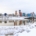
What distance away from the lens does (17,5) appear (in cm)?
139

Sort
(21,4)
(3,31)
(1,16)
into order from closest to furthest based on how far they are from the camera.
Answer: (3,31) → (1,16) → (21,4)

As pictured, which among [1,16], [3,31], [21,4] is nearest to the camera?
[3,31]

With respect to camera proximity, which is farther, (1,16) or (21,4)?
(21,4)

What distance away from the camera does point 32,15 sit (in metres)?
1.31

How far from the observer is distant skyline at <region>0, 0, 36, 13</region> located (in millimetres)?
1359

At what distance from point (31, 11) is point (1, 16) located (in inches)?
23.5

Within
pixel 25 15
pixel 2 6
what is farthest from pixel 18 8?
pixel 2 6

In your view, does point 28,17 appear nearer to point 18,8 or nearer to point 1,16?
point 18,8

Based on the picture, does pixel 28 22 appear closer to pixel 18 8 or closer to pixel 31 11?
pixel 31 11

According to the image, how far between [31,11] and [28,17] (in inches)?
5.9

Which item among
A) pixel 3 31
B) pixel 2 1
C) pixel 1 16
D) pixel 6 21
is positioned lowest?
pixel 3 31

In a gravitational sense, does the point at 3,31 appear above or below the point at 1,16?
below

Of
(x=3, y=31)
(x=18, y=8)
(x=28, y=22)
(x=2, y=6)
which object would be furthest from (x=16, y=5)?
(x=3, y=31)

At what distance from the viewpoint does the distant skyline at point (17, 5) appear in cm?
136
